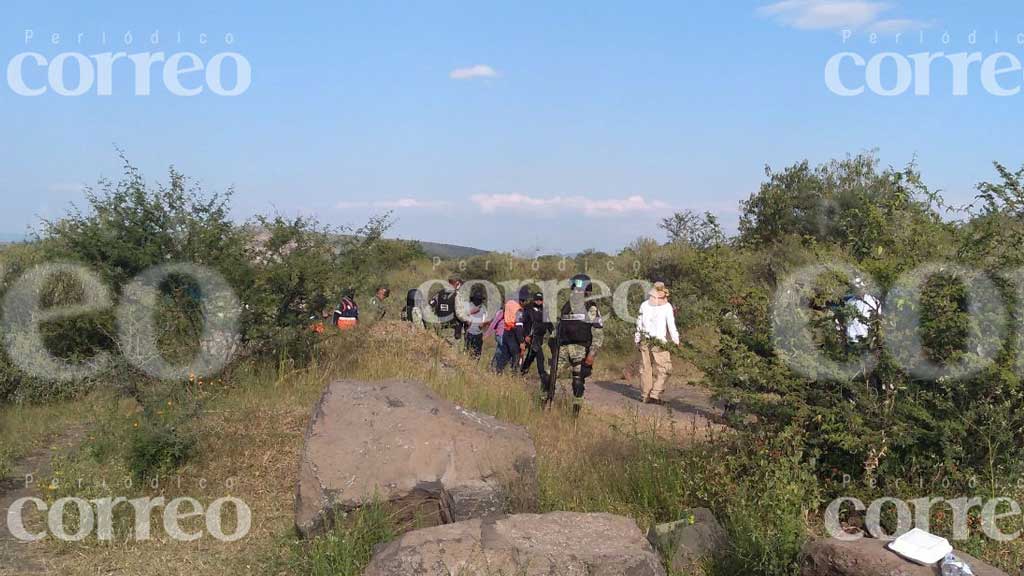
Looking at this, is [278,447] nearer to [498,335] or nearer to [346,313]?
[346,313]

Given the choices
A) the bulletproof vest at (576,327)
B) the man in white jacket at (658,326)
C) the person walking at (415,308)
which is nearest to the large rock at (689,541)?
the bulletproof vest at (576,327)

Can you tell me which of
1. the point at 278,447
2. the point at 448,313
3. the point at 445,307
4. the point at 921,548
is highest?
the point at 445,307

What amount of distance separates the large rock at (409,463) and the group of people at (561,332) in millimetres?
2307

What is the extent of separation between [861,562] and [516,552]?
1704 mm

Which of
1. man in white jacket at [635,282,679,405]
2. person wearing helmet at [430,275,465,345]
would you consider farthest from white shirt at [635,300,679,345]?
person wearing helmet at [430,275,465,345]

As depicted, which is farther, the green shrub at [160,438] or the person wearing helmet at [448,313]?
the person wearing helmet at [448,313]

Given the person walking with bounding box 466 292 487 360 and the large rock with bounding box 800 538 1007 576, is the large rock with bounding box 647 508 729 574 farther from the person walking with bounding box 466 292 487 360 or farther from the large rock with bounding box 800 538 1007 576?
the person walking with bounding box 466 292 487 360

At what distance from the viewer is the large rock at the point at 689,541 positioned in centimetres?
513

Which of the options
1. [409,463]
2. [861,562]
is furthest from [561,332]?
[861,562]

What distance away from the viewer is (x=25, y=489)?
7020mm

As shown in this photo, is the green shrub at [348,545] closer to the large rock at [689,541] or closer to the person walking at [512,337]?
the large rock at [689,541]

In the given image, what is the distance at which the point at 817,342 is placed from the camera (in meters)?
5.93

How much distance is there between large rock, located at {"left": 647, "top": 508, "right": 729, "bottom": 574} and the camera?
5.13 metres

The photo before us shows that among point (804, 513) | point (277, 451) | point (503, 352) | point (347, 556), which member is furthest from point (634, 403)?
point (347, 556)
